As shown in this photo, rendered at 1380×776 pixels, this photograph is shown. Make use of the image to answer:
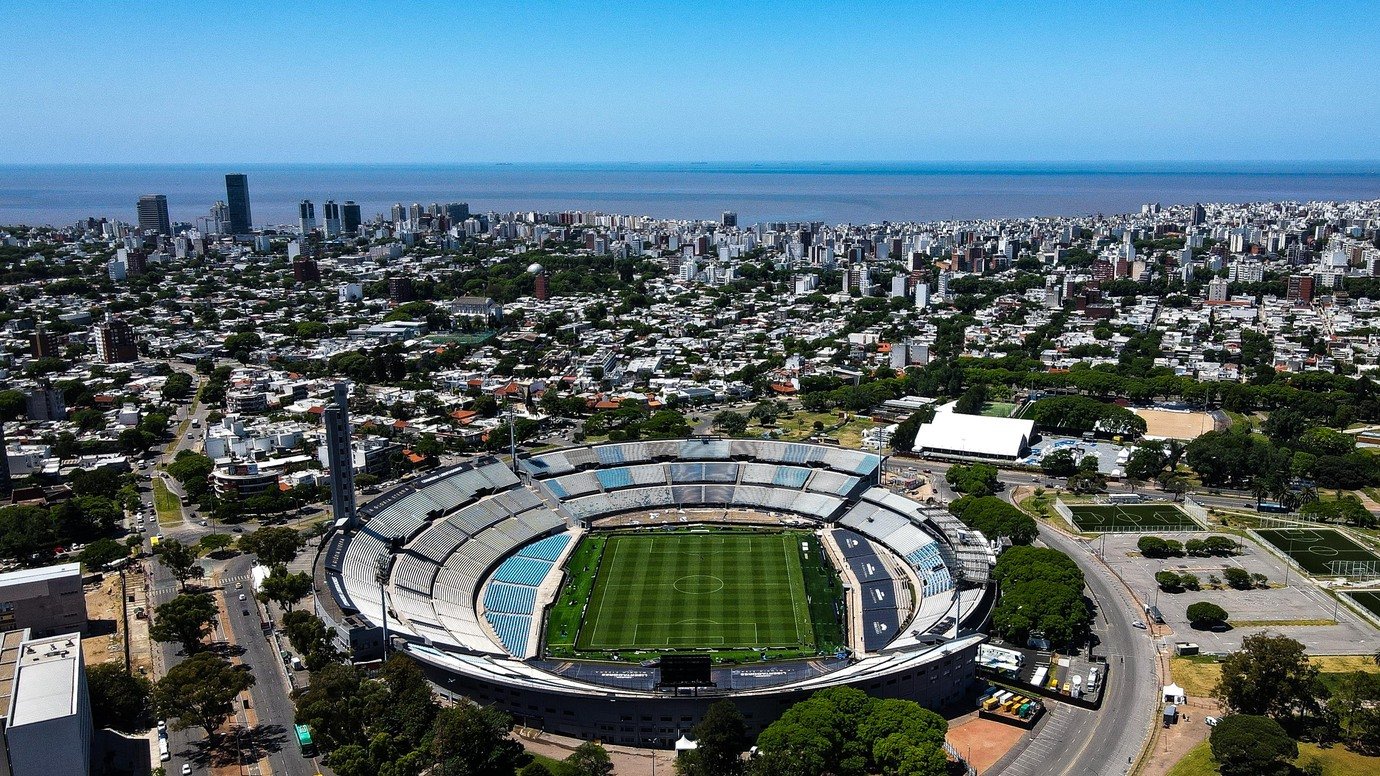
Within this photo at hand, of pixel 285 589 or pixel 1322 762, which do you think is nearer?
pixel 1322 762

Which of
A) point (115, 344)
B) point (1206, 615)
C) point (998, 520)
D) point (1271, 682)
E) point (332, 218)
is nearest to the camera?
point (1271, 682)

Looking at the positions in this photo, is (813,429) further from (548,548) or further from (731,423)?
(548,548)

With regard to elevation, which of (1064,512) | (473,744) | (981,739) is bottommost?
(1064,512)

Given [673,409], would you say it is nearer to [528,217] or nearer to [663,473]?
[663,473]

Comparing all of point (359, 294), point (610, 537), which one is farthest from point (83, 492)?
point (359, 294)

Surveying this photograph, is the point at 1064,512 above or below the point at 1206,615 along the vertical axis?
below

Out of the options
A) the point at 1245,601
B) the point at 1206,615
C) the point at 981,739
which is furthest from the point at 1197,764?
the point at 1245,601

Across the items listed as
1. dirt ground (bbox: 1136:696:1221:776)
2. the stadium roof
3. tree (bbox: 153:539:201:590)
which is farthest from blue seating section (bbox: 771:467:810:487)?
tree (bbox: 153:539:201:590)
